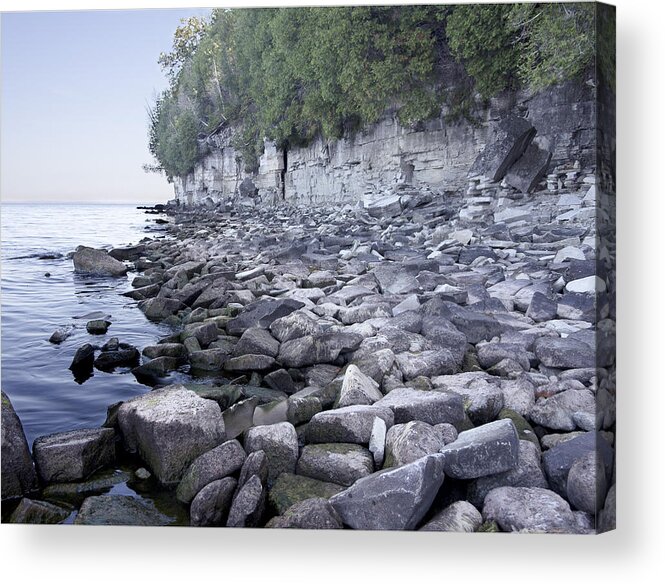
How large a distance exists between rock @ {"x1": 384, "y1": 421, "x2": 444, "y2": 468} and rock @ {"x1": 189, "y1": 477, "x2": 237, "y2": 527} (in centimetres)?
88

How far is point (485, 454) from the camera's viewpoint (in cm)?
334

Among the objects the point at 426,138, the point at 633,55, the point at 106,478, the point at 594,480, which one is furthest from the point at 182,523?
the point at 633,55

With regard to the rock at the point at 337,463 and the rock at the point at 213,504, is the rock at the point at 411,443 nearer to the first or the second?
the rock at the point at 337,463

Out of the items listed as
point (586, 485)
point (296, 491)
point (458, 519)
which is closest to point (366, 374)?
point (296, 491)

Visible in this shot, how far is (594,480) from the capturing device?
340 cm

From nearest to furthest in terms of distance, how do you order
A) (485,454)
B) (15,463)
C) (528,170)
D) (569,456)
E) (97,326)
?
(485,454) < (569,456) < (15,463) < (528,170) < (97,326)

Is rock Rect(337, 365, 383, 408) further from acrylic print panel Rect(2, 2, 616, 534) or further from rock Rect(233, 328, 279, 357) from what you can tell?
rock Rect(233, 328, 279, 357)

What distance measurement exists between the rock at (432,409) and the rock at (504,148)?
1.35 metres

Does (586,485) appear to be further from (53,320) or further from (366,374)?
(53,320)

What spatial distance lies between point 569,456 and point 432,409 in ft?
2.50

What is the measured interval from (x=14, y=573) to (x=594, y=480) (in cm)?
343

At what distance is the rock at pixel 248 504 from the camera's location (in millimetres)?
3453

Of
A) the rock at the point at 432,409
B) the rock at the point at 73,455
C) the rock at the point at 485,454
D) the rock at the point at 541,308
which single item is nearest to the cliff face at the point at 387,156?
the rock at the point at 541,308

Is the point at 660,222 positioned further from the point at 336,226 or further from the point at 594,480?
the point at 336,226
